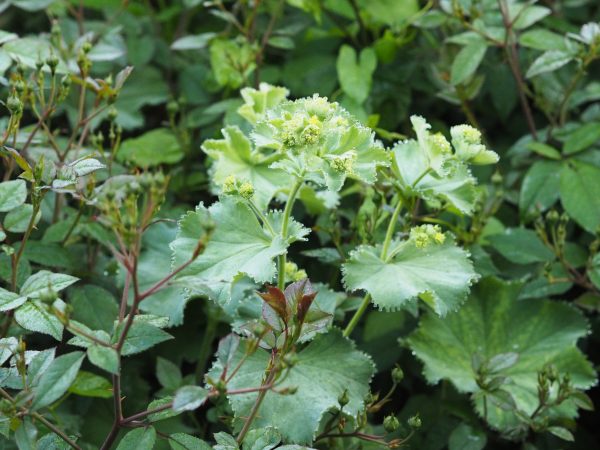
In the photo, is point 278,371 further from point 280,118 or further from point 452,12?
point 452,12

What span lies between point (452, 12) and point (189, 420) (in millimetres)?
989

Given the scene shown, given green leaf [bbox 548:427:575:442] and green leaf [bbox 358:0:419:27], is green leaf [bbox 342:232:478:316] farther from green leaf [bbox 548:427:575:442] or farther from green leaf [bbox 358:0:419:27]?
green leaf [bbox 358:0:419:27]

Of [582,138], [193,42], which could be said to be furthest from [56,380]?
[582,138]

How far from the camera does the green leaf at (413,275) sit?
1.03m

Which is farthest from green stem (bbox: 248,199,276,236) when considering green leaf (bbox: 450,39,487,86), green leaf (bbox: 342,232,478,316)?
green leaf (bbox: 450,39,487,86)

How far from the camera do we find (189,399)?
835 mm

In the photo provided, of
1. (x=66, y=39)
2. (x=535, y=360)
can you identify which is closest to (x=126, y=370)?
(x=535, y=360)

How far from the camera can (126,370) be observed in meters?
1.48

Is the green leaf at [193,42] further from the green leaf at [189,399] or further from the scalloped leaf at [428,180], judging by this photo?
the green leaf at [189,399]

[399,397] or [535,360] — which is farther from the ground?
[535,360]

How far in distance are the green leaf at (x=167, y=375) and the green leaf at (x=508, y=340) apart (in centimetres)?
41

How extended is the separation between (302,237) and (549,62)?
753 millimetres

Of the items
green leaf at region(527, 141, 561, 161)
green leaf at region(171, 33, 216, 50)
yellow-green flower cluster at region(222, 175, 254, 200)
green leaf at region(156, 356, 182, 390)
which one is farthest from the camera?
green leaf at region(171, 33, 216, 50)

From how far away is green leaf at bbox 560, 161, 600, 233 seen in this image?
4.99 feet
